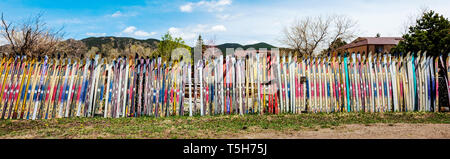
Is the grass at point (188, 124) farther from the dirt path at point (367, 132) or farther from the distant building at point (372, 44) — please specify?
the distant building at point (372, 44)

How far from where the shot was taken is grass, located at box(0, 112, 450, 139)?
489 cm

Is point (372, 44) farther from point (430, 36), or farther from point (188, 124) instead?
point (188, 124)

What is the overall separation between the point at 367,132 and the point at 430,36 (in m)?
28.6

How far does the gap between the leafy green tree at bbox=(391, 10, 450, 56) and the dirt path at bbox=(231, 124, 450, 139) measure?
2278 cm

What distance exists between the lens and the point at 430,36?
2644 centimetres

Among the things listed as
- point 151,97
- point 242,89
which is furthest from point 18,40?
point 242,89

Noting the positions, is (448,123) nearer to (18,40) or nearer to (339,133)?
A: (339,133)

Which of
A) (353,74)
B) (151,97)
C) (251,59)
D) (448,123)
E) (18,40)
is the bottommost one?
(448,123)

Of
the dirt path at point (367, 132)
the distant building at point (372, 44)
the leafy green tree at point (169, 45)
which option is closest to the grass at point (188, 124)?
the dirt path at point (367, 132)

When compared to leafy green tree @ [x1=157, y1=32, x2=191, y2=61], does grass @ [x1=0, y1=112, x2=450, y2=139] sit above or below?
below

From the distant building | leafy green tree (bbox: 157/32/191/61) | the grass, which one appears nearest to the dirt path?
the grass

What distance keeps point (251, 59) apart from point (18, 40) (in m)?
14.1

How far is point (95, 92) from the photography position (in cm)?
678

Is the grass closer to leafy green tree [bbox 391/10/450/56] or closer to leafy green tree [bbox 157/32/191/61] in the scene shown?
leafy green tree [bbox 391/10/450/56]
